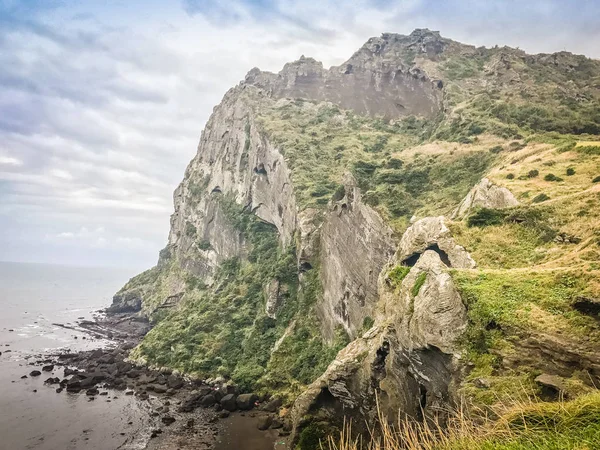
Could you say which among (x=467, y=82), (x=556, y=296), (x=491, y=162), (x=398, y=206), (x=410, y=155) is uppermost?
(x=467, y=82)

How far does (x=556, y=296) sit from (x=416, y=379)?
812 centimetres

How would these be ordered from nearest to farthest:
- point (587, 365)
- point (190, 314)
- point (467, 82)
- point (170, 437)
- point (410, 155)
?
point (587, 365), point (170, 437), point (410, 155), point (190, 314), point (467, 82)

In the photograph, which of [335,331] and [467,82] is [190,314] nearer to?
[335,331]

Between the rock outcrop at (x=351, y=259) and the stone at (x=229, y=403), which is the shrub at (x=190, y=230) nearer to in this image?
the rock outcrop at (x=351, y=259)

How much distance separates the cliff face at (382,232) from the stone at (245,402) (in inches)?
128

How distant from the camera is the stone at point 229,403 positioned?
1684 inches

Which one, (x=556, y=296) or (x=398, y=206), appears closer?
(x=556, y=296)

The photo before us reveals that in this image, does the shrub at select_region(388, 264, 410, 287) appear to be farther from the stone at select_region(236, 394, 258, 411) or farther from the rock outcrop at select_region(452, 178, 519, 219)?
the stone at select_region(236, 394, 258, 411)

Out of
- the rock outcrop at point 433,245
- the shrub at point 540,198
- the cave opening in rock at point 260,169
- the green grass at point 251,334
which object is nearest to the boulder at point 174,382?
the green grass at point 251,334

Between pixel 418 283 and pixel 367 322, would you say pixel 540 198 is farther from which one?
pixel 367 322

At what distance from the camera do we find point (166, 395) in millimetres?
47938

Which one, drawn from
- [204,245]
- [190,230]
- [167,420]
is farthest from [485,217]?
[190,230]

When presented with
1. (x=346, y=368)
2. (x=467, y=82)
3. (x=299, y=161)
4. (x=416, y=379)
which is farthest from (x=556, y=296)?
(x=467, y=82)

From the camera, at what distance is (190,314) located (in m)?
74.8
